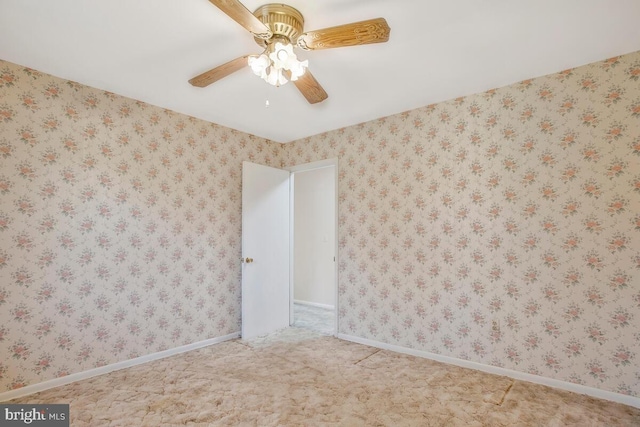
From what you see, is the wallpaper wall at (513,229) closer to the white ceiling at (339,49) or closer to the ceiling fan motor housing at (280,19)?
the white ceiling at (339,49)

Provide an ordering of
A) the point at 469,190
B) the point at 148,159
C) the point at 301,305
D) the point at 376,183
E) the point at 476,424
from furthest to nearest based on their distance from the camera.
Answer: the point at 301,305 < the point at 376,183 < the point at 148,159 < the point at 469,190 < the point at 476,424

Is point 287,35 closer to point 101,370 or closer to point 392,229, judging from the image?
point 392,229

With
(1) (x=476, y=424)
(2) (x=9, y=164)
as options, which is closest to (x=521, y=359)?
(1) (x=476, y=424)

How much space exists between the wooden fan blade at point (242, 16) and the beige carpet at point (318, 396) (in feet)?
7.57

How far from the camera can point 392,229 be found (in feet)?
10.8

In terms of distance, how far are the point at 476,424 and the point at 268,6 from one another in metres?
2.76

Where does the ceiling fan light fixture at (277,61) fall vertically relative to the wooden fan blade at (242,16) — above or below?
below

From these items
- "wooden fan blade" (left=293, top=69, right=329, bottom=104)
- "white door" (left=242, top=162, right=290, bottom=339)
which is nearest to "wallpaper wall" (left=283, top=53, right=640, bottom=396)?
"white door" (left=242, top=162, right=290, bottom=339)

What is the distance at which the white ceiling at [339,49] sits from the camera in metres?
1.75

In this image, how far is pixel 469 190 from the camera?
2.82 meters

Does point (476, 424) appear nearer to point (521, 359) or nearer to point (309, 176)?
point (521, 359)

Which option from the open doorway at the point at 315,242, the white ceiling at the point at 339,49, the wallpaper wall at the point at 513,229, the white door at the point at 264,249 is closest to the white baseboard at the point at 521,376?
the wallpaper wall at the point at 513,229

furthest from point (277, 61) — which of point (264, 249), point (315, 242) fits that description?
point (315, 242)

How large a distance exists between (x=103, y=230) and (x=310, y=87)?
7.04 ft
